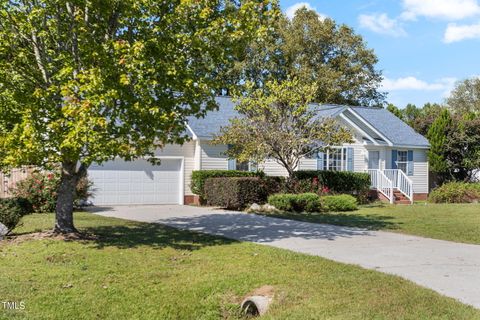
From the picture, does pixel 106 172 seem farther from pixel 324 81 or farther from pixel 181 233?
pixel 324 81

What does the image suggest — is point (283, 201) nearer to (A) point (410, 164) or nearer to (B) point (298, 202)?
(B) point (298, 202)

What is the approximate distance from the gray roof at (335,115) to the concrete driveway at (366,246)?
273 inches

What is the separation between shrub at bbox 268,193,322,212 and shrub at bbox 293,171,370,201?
2.21 meters

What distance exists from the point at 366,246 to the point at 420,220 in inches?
229

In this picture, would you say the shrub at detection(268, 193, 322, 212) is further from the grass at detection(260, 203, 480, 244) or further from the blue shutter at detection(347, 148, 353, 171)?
the blue shutter at detection(347, 148, 353, 171)

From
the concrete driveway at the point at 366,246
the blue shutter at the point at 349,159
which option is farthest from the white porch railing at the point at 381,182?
the concrete driveway at the point at 366,246

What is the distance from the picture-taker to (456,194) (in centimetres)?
2489

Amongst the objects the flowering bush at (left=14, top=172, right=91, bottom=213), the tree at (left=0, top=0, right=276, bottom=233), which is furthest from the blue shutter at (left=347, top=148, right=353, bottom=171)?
the tree at (left=0, top=0, right=276, bottom=233)

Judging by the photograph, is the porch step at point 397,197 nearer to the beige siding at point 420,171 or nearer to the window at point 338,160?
the window at point 338,160

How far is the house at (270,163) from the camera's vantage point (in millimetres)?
21969

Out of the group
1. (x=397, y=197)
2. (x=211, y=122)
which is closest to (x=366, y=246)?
(x=211, y=122)

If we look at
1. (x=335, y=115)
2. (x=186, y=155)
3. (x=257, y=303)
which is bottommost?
(x=257, y=303)

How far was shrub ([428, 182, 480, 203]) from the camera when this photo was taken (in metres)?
24.8

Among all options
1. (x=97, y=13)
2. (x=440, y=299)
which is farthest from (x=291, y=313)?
(x=97, y=13)
